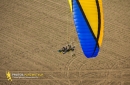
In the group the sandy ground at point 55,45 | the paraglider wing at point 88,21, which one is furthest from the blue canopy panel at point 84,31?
the sandy ground at point 55,45

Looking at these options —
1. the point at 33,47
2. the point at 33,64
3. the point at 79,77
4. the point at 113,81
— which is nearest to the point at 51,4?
the point at 33,47

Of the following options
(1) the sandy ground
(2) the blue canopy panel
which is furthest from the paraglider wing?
(1) the sandy ground

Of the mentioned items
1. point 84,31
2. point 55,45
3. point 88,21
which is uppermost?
point 88,21

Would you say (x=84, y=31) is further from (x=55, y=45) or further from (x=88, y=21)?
(x=55, y=45)

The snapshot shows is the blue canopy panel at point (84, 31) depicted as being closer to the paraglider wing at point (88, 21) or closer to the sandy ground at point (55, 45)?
the paraglider wing at point (88, 21)

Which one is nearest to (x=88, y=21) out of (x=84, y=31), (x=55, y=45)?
(x=84, y=31)

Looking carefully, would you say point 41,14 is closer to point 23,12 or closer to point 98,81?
point 23,12

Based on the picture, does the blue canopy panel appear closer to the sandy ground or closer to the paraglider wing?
the paraglider wing
